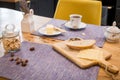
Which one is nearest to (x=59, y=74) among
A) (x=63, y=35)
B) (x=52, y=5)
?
(x=63, y=35)

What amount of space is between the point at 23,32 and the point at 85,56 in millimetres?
555

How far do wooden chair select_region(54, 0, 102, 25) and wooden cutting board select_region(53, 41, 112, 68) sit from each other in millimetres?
725

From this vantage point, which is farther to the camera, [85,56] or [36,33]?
[36,33]

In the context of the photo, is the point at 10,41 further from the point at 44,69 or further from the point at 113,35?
the point at 113,35

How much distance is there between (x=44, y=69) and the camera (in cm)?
99

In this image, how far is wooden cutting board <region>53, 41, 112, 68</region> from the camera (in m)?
1.01

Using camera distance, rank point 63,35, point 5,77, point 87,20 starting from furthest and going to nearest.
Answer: point 87,20, point 63,35, point 5,77

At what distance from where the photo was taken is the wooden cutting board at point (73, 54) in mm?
1013

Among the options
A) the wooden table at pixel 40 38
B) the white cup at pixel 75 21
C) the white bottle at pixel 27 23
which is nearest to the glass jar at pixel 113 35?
the wooden table at pixel 40 38

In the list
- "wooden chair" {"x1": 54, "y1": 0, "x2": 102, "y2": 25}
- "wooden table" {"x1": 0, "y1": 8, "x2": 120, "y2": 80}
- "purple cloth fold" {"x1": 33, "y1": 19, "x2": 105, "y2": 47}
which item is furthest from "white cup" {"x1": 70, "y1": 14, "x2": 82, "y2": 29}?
"wooden chair" {"x1": 54, "y1": 0, "x2": 102, "y2": 25}

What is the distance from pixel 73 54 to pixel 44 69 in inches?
7.9

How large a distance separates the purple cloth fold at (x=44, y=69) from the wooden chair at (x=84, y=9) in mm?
842

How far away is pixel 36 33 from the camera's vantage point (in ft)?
4.70

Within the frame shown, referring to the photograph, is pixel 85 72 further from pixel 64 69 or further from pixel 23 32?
pixel 23 32
